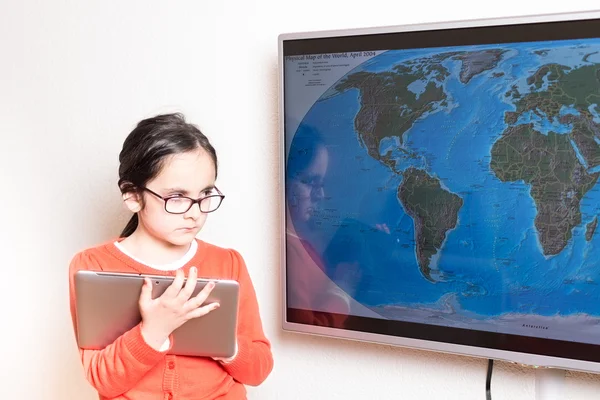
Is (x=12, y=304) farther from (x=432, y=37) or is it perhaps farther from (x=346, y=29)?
(x=432, y=37)

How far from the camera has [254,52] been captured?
1.90m

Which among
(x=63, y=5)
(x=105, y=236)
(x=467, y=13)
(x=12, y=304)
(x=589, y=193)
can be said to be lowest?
(x=12, y=304)

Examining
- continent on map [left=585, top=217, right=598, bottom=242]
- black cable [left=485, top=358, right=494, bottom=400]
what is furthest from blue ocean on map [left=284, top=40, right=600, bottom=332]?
black cable [left=485, top=358, right=494, bottom=400]

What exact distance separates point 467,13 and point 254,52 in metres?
0.57

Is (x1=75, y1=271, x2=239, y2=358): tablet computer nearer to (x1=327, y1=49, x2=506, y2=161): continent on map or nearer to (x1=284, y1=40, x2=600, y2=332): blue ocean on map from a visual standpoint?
(x1=284, y1=40, x2=600, y2=332): blue ocean on map

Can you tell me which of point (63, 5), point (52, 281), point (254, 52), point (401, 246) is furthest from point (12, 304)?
point (401, 246)

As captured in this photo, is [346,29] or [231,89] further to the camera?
[231,89]

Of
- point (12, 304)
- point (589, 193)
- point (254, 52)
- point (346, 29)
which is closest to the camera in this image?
point (589, 193)

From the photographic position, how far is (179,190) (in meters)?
1.43

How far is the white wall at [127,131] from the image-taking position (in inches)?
68.8

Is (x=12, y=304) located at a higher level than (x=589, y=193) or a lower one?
lower

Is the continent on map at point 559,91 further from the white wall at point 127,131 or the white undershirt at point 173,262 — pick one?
the white undershirt at point 173,262

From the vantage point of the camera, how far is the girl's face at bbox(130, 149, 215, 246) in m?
1.43

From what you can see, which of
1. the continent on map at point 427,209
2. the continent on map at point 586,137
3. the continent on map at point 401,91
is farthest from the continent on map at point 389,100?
the continent on map at point 586,137
